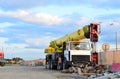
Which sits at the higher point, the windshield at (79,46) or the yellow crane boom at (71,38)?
the yellow crane boom at (71,38)

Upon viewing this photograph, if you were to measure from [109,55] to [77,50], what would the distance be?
4191mm

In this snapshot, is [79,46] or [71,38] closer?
[79,46]

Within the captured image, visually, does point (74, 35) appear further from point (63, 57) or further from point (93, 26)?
point (93, 26)

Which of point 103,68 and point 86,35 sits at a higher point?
point 86,35

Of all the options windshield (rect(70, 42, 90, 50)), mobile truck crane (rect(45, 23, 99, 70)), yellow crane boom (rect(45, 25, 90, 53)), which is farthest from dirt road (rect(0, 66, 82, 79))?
yellow crane boom (rect(45, 25, 90, 53))

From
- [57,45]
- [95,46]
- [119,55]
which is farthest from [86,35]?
[57,45]

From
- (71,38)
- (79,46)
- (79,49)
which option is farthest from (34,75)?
(71,38)

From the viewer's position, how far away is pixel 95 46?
39.5 m

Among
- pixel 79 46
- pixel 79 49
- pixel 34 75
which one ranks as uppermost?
pixel 79 46

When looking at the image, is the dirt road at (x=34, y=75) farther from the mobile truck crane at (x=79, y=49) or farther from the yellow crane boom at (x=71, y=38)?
the yellow crane boom at (x=71, y=38)

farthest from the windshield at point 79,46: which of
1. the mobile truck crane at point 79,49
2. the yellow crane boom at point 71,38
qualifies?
the yellow crane boom at point 71,38

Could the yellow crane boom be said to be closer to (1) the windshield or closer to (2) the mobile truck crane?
(2) the mobile truck crane

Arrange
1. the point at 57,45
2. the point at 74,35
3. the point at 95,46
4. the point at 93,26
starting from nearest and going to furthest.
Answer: the point at 93,26, the point at 95,46, the point at 74,35, the point at 57,45

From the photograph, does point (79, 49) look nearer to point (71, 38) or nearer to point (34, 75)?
Result: point (71, 38)
